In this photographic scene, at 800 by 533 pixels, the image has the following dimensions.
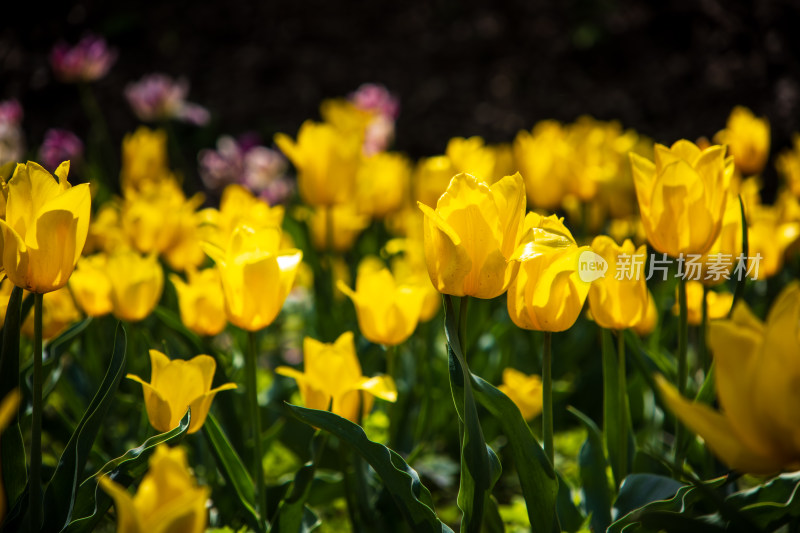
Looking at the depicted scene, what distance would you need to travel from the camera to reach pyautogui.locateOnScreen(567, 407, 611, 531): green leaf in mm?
1230

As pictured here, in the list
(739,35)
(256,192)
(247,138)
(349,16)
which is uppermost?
(739,35)

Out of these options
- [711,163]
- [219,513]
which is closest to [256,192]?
[219,513]

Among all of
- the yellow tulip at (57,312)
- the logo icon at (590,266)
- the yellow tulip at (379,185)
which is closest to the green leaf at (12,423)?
the yellow tulip at (57,312)

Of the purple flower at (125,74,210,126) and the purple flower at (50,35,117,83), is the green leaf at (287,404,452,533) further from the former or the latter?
the purple flower at (50,35,117,83)

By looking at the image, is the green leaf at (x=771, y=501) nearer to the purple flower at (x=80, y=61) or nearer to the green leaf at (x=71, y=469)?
the green leaf at (x=71, y=469)

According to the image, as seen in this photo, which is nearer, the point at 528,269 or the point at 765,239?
the point at 528,269

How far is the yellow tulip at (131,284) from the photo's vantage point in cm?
148

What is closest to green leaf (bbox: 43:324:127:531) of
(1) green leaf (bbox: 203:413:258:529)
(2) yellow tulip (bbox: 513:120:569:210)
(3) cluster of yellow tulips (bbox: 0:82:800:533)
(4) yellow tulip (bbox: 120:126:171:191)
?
(3) cluster of yellow tulips (bbox: 0:82:800:533)

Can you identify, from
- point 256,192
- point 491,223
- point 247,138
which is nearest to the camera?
point 491,223

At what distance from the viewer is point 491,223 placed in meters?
0.97

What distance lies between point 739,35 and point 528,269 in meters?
3.40

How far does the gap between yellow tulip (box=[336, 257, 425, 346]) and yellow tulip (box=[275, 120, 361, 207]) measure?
2.19 feet

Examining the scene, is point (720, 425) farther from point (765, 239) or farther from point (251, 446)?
point (765, 239)

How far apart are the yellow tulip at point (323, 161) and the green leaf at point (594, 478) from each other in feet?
3.35
